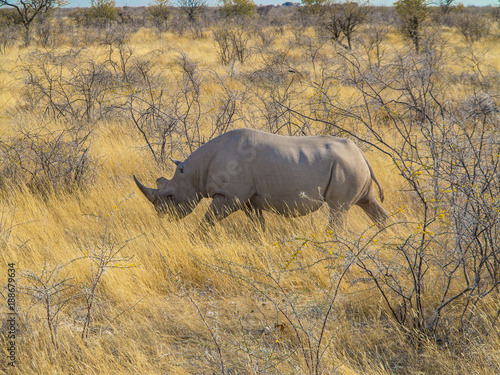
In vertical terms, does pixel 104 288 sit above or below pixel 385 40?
below

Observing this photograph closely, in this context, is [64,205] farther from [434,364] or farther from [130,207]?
[434,364]

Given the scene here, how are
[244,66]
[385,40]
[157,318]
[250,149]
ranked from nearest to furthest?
[157,318] < [250,149] < [244,66] < [385,40]

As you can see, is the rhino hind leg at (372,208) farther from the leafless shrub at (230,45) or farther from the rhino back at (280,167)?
the leafless shrub at (230,45)

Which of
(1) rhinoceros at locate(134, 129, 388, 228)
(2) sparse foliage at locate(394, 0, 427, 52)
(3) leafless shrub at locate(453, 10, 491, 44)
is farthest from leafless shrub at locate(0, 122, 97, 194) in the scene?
(3) leafless shrub at locate(453, 10, 491, 44)

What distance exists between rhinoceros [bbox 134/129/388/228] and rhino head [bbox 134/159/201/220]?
268mm

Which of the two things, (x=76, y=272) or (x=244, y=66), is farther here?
(x=244, y=66)

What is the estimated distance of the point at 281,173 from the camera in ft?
16.4

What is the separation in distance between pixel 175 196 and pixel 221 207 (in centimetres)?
71

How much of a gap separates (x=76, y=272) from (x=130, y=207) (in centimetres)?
190

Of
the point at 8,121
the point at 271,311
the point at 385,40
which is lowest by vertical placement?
the point at 271,311

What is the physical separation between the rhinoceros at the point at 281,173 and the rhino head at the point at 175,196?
268 mm

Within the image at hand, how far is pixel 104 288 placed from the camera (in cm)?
426

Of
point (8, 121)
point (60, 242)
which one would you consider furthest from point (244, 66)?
point (60, 242)

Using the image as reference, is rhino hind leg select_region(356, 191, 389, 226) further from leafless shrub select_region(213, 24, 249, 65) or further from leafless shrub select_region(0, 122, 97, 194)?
leafless shrub select_region(213, 24, 249, 65)
